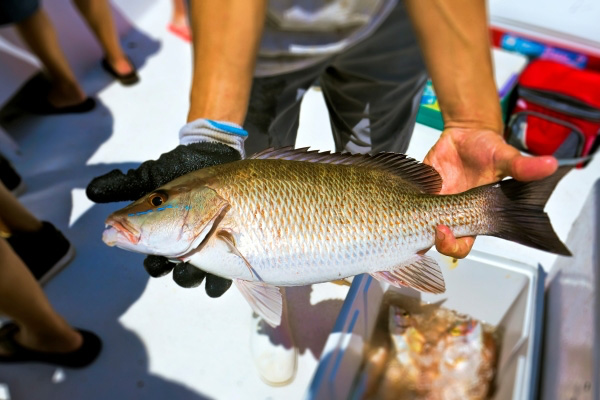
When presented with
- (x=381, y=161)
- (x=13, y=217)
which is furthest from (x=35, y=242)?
(x=381, y=161)

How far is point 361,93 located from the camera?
5.91ft

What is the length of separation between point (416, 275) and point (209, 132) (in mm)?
671

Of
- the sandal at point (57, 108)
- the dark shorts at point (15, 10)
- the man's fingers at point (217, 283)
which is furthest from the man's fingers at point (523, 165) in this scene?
the sandal at point (57, 108)

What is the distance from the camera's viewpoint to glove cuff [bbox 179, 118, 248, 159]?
1144mm

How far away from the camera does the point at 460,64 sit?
1.26 metres

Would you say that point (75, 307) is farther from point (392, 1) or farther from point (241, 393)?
point (392, 1)

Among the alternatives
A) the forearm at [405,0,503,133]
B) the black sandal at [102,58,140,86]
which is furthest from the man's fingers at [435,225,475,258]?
the black sandal at [102,58,140,86]

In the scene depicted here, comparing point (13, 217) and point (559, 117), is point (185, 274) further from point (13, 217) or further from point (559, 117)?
point (559, 117)

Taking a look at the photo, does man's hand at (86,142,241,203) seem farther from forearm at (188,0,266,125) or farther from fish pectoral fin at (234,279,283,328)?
fish pectoral fin at (234,279,283,328)

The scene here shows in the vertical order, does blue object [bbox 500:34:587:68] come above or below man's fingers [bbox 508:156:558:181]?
above

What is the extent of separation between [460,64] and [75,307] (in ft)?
5.97

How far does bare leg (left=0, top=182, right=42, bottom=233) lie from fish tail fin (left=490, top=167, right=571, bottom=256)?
185cm

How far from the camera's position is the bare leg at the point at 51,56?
7.88 feet

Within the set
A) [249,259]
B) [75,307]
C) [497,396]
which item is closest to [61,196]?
[75,307]
